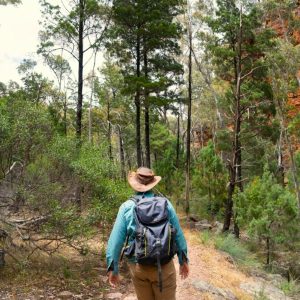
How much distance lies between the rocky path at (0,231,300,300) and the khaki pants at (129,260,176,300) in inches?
113

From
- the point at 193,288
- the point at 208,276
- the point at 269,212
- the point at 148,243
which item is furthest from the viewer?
the point at 269,212

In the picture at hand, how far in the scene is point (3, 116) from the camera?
294 inches

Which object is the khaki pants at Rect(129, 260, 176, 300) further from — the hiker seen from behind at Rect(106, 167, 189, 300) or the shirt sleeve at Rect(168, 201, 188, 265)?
the shirt sleeve at Rect(168, 201, 188, 265)

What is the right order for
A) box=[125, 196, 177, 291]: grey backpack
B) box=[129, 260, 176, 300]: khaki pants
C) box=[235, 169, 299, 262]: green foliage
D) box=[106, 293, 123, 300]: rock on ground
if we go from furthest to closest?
box=[235, 169, 299, 262]: green foliage, box=[106, 293, 123, 300]: rock on ground, box=[129, 260, 176, 300]: khaki pants, box=[125, 196, 177, 291]: grey backpack

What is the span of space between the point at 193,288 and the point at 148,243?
3904mm

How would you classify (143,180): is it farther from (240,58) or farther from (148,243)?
(240,58)

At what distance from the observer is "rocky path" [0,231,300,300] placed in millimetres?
6441

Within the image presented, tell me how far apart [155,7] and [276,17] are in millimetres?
15873

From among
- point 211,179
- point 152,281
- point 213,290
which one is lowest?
point 213,290

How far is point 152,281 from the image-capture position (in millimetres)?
3635

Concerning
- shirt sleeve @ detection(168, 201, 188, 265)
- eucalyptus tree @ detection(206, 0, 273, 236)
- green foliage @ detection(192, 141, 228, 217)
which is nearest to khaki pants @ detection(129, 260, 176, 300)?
shirt sleeve @ detection(168, 201, 188, 265)

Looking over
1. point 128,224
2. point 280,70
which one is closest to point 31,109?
point 128,224

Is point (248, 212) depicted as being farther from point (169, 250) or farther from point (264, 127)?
point (169, 250)

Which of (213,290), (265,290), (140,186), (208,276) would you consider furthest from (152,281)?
(265,290)
